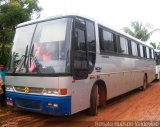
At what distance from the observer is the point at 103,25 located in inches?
334

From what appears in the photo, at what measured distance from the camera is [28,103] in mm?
6484

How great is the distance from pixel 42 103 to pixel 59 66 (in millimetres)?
1049

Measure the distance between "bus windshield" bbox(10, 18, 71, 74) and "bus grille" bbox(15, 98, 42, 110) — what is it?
0.80m

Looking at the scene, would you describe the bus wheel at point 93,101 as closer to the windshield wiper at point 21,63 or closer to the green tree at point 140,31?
the windshield wiper at point 21,63

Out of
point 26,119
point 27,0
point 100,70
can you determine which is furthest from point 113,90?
point 27,0

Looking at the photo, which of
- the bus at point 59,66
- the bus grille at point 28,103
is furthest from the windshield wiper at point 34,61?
the bus grille at point 28,103

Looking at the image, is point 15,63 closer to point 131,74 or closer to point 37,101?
point 37,101

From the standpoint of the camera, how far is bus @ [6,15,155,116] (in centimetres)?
599

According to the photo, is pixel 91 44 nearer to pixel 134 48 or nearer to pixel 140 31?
pixel 134 48

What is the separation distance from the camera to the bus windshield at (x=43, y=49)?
6.11 m

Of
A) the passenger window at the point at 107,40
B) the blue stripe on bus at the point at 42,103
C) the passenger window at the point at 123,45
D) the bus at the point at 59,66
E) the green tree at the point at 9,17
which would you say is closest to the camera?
the blue stripe on bus at the point at 42,103

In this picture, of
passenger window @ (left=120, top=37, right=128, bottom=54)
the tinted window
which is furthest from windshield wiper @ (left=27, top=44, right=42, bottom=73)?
passenger window @ (left=120, top=37, right=128, bottom=54)

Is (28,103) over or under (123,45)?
under

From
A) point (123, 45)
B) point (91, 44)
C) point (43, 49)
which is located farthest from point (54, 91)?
Result: point (123, 45)
